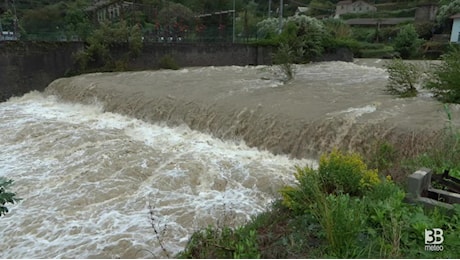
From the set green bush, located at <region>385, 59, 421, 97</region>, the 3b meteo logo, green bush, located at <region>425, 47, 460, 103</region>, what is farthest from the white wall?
the 3b meteo logo

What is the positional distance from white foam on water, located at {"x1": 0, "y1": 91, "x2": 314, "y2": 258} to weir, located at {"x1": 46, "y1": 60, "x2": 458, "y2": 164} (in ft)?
1.53

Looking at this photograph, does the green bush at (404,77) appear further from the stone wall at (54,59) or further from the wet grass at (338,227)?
the stone wall at (54,59)

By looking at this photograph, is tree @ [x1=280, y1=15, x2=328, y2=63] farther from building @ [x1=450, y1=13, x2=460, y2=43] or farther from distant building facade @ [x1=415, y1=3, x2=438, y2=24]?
distant building facade @ [x1=415, y1=3, x2=438, y2=24]

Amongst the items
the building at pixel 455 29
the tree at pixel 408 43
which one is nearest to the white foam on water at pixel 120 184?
the tree at pixel 408 43

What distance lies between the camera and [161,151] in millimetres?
7289

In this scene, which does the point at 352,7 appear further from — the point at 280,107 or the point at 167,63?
the point at 280,107

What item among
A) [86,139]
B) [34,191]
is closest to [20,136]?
[86,139]

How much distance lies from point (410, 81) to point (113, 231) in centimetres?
777

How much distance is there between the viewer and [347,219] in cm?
274

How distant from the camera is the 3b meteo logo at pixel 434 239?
2.63m

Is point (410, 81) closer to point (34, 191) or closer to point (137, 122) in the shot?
point (137, 122)

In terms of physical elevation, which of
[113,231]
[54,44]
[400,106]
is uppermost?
[54,44]

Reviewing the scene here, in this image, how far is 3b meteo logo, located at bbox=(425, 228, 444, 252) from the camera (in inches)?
104

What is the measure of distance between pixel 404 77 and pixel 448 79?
149cm
